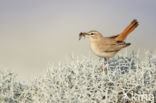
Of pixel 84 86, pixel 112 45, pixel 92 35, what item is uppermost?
pixel 92 35

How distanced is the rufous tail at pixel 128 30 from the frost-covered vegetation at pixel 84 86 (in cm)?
76

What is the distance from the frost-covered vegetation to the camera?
395cm

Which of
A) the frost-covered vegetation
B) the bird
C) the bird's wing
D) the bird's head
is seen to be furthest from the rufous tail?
the frost-covered vegetation

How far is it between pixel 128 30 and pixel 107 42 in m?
0.44

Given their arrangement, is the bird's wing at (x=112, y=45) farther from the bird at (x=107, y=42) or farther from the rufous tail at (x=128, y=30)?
the rufous tail at (x=128, y=30)

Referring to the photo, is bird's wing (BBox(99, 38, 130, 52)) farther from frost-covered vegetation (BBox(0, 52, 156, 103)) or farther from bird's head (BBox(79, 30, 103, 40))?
frost-covered vegetation (BBox(0, 52, 156, 103))

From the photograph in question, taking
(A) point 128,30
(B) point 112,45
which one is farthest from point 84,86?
(A) point 128,30

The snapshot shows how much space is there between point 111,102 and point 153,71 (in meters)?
0.81

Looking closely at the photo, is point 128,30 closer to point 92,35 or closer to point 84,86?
point 92,35

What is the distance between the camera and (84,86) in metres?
3.93

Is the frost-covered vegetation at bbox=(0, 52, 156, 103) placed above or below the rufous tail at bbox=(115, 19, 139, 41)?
below

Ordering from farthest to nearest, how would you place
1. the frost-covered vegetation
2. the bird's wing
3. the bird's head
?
the bird's head → the bird's wing → the frost-covered vegetation

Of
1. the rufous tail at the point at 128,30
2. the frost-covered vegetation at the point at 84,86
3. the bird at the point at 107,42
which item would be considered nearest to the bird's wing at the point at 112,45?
the bird at the point at 107,42

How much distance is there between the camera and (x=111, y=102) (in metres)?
3.97
